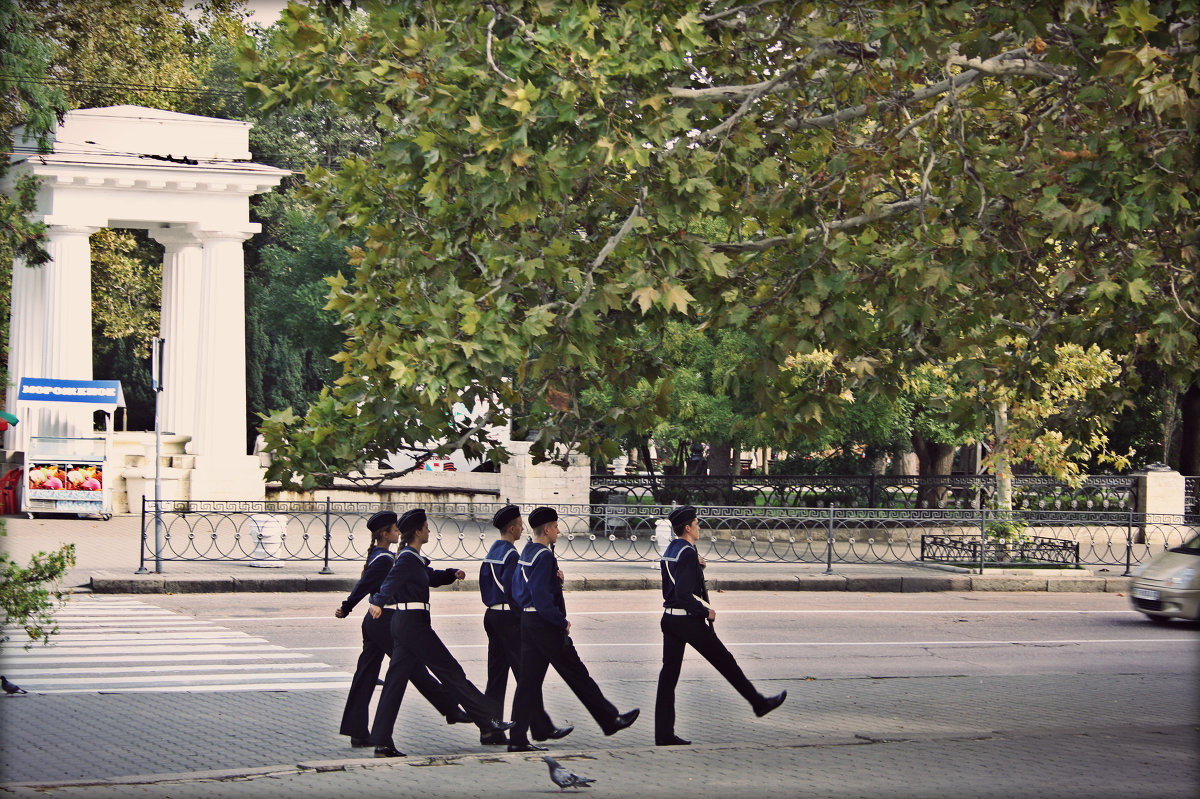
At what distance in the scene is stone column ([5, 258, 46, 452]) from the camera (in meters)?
31.9

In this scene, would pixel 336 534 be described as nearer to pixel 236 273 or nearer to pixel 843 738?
pixel 236 273

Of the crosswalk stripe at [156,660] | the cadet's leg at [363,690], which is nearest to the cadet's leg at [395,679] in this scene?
the cadet's leg at [363,690]

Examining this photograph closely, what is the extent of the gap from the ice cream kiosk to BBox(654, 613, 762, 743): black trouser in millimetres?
21444

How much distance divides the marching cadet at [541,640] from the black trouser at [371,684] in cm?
57

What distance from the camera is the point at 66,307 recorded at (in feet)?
101

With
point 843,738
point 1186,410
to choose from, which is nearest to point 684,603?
point 843,738

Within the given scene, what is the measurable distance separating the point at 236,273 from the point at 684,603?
24551 mm

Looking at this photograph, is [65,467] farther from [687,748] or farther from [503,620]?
[687,748]

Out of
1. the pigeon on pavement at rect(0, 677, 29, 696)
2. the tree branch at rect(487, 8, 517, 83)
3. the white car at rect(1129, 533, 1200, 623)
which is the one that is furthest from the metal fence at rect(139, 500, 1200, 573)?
the tree branch at rect(487, 8, 517, 83)

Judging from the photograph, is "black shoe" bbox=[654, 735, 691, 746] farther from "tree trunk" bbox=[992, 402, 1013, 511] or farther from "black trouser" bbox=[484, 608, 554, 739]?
"tree trunk" bbox=[992, 402, 1013, 511]

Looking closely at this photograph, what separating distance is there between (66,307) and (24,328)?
2.32 metres

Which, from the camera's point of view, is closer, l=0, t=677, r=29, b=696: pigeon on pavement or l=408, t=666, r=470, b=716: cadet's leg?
l=408, t=666, r=470, b=716: cadet's leg

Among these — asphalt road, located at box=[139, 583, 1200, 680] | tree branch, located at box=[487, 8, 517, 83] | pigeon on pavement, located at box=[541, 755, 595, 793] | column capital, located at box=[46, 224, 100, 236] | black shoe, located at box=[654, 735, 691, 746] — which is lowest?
asphalt road, located at box=[139, 583, 1200, 680]

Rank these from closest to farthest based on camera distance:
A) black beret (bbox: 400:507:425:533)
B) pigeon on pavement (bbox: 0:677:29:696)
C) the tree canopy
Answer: the tree canopy, black beret (bbox: 400:507:425:533), pigeon on pavement (bbox: 0:677:29:696)
